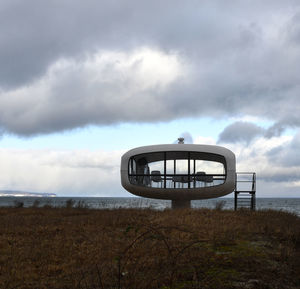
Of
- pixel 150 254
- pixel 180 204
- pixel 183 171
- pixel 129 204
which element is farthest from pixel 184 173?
pixel 150 254

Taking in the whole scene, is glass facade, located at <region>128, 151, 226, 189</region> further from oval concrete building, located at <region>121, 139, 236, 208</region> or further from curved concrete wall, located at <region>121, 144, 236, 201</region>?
curved concrete wall, located at <region>121, 144, 236, 201</region>

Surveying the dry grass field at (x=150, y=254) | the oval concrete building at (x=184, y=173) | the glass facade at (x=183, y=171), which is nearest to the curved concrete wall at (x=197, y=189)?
the oval concrete building at (x=184, y=173)

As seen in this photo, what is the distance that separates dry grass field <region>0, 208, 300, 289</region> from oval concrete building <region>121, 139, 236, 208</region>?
3.87 metres

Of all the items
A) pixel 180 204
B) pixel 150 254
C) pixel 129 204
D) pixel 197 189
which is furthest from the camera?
pixel 180 204

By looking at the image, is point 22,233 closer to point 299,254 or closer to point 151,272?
point 151,272

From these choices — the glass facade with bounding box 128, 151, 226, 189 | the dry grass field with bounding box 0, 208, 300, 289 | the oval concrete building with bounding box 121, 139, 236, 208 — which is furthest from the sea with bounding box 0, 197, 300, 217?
the dry grass field with bounding box 0, 208, 300, 289

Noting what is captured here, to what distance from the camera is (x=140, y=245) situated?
22.3ft

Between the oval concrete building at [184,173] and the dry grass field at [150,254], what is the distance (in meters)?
3.87

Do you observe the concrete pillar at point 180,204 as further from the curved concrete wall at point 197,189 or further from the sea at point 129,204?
the sea at point 129,204

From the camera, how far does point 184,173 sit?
1425cm

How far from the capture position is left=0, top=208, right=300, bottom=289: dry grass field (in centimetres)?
464

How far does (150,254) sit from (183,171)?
325 inches

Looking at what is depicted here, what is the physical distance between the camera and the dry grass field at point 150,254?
15.2ft

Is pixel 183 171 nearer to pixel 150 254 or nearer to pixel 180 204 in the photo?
pixel 180 204
